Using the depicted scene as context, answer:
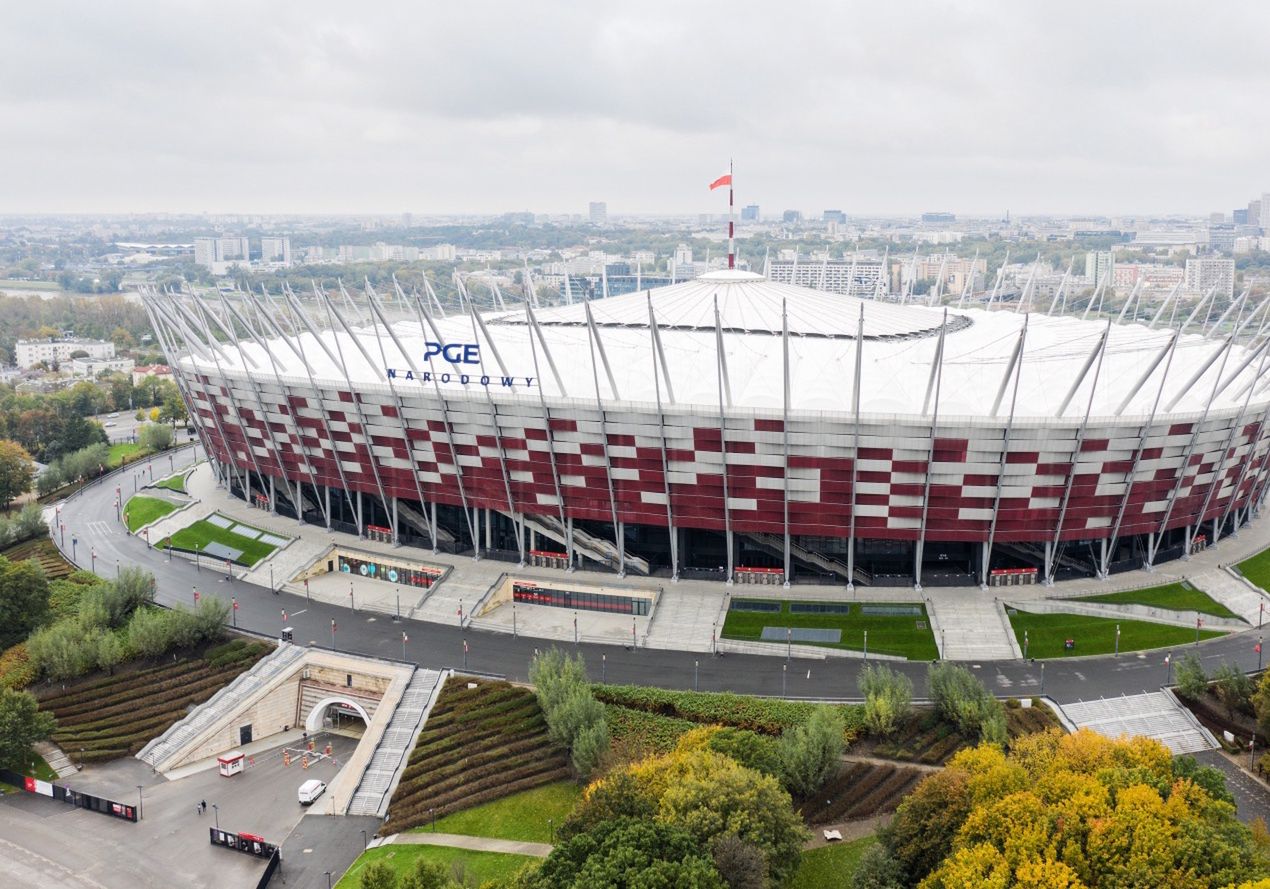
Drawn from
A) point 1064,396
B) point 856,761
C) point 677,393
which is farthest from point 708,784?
point 1064,396

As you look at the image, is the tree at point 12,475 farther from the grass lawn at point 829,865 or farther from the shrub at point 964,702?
the shrub at point 964,702

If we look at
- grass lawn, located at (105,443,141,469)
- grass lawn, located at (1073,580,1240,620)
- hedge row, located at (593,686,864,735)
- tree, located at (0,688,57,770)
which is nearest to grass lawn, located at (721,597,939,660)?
hedge row, located at (593,686,864,735)

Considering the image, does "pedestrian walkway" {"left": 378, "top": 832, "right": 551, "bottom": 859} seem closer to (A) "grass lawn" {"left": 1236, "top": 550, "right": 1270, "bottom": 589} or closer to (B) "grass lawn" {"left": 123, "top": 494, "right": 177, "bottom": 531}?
(A) "grass lawn" {"left": 1236, "top": 550, "right": 1270, "bottom": 589}

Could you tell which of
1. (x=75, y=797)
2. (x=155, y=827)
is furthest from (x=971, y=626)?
(x=75, y=797)

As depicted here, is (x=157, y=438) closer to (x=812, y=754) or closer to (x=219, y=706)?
(x=219, y=706)

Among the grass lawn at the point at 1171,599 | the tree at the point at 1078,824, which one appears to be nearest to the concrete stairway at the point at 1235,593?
the grass lawn at the point at 1171,599

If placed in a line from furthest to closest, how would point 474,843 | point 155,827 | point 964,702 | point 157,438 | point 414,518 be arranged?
1. point 157,438
2. point 414,518
3. point 964,702
4. point 155,827
5. point 474,843

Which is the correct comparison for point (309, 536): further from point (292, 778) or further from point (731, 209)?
point (731, 209)
